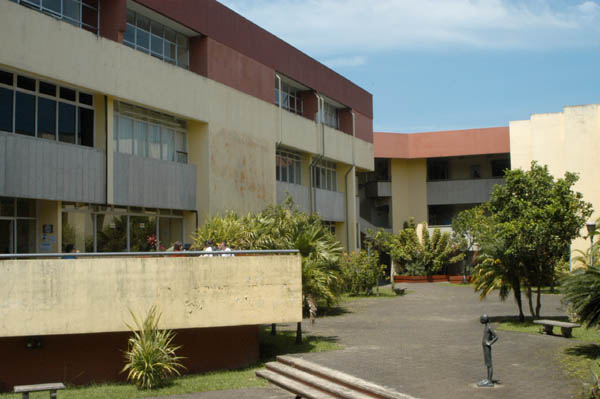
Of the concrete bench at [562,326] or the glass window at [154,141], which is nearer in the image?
the concrete bench at [562,326]

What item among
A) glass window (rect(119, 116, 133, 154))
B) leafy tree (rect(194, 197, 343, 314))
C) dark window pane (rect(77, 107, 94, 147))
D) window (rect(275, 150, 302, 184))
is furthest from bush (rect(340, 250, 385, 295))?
dark window pane (rect(77, 107, 94, 147))

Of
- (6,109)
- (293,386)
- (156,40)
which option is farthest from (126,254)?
(156,40)

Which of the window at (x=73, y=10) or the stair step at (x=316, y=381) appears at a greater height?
the window at (x=73, y=10)

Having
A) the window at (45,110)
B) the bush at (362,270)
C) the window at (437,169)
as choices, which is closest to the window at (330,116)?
the bush at (362,270)

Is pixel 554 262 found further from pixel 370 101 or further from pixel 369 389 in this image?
pixel 370 101

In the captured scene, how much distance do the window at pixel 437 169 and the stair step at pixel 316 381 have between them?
35.2 metres

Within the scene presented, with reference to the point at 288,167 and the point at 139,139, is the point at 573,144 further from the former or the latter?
the point at 139,139

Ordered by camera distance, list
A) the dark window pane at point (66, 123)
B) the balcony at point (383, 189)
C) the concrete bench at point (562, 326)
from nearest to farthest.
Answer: the concrete bench at point (562, 326) → the dark window pane at point (66, 123) → the balcony at point (383, 189)

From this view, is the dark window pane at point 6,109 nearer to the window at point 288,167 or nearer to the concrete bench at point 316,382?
the concrete bench at point 316,382

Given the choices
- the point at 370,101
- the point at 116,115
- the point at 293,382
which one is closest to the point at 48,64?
the point at 116,115

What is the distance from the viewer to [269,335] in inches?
715

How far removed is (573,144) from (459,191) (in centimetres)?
1159

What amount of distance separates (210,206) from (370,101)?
1932 cm

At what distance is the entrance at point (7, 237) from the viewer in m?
17.2
